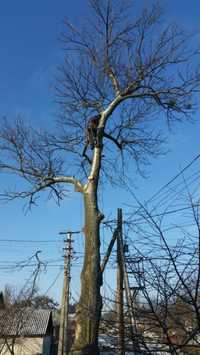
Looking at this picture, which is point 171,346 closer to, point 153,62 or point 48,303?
point 153,62

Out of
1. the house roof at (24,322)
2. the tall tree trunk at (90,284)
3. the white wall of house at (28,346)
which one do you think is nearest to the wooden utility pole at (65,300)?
the house roof at (24,322)

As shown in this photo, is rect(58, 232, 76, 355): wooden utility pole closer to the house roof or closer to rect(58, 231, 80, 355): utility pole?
rect(58, 231, 80, 355): utility pole

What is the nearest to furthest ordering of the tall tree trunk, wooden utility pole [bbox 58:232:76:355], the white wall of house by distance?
the tall tree trunk, wooden utility pole [bbox 58:232:76:355], the white wall of house

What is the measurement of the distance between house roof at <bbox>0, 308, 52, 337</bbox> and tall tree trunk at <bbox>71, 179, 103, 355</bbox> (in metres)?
22.3

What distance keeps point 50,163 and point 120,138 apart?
171 centimetres

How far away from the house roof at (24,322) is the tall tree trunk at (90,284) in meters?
22.3

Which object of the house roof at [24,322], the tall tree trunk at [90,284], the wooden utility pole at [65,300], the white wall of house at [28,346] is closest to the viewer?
the tall tree trunk at [90,284]

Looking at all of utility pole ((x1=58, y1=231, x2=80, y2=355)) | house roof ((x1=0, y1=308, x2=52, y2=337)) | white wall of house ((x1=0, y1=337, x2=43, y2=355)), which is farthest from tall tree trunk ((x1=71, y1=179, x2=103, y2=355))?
white wall of house ((x1=0, y1=337, x2=43, y2=355))

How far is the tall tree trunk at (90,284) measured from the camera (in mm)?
6789

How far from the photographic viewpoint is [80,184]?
342 inches

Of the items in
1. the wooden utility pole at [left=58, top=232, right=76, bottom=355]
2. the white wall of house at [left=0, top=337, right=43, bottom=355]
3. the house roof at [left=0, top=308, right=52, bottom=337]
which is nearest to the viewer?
the wooden utility pole at [left=58, top=232, right=76, bottom=355]

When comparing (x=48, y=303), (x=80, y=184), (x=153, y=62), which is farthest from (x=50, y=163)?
(x=48, y=303)

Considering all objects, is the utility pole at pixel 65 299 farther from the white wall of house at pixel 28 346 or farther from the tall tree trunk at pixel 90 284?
the tall tree trunk at pixel 90 284

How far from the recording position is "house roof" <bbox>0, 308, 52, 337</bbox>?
29391 mm
